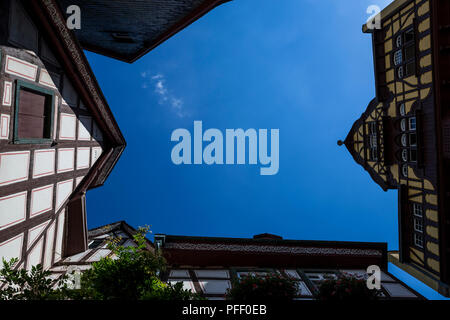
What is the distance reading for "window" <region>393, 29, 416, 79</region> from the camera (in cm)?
1188

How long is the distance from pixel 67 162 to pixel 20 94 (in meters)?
3.03

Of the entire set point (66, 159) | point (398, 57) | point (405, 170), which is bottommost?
point (405, 170)

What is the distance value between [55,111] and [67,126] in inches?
32.8

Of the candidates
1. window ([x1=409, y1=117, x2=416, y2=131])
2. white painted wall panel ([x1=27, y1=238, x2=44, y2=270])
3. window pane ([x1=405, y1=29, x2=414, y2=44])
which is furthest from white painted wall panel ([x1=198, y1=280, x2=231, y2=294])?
window pane ([x1=405, y1=29, x2=414, y2=44])

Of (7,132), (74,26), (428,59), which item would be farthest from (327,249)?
(74,26)

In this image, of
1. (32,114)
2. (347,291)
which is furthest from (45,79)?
(347,291)

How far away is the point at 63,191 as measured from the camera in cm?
903

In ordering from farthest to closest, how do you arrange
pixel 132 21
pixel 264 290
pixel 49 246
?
pixel 132 21
pixel 49 246
pixel 264 290

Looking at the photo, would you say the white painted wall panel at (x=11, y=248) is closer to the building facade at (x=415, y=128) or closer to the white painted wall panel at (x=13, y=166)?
the white painted wall panel at (x=13, y=166)

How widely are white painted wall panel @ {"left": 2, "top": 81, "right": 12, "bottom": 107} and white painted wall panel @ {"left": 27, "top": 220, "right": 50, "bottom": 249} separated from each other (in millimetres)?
3977

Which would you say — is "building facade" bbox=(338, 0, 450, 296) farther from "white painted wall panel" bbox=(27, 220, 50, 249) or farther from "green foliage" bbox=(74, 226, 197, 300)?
"white painted wall panel" bbox=(27, 220, 50, 249)

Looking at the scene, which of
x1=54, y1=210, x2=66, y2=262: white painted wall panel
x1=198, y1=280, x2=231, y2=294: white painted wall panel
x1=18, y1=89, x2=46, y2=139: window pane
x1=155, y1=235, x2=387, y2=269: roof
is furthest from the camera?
x1=155, y1=235, x2=387, y2=269: roof

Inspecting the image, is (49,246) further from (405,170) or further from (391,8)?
(391,8)

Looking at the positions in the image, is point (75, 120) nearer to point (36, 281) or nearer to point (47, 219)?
point (47, 219)
